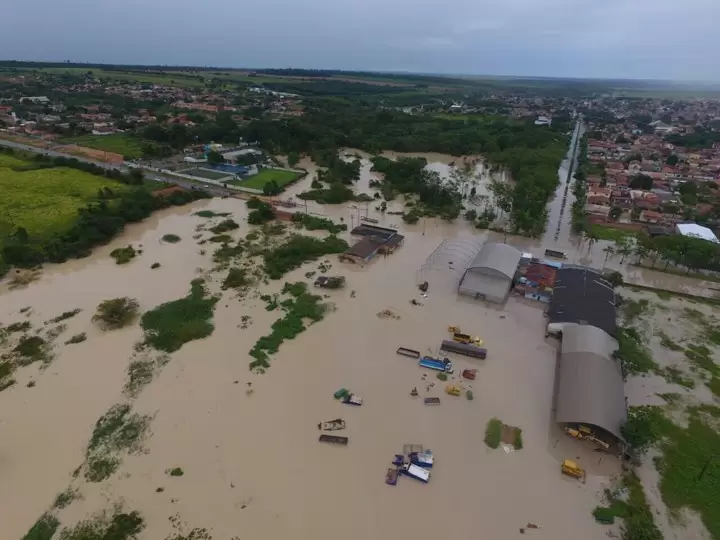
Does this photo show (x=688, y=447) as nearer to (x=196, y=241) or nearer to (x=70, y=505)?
(x=70, y=505)

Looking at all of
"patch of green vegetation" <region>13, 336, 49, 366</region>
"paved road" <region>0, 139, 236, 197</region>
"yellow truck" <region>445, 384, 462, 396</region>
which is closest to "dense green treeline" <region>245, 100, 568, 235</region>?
"paved road" <region>0, 139, 236, 197</region>

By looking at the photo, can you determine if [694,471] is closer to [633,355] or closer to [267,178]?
[633,355]

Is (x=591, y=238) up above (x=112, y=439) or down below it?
above

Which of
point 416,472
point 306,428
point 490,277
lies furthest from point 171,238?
point 416,472

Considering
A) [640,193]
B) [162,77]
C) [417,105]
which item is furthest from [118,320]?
[162,77]

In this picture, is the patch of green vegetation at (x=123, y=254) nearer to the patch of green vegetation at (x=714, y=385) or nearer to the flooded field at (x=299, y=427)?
the flooded field at (x=299, y=427)

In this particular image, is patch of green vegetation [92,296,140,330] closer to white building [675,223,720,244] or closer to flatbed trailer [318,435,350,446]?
flatbed trailer [318,435,350,446]

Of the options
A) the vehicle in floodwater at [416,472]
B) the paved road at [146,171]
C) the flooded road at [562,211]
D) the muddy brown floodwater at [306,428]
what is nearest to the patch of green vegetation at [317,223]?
the muddy brown floodwater at [306,428]
